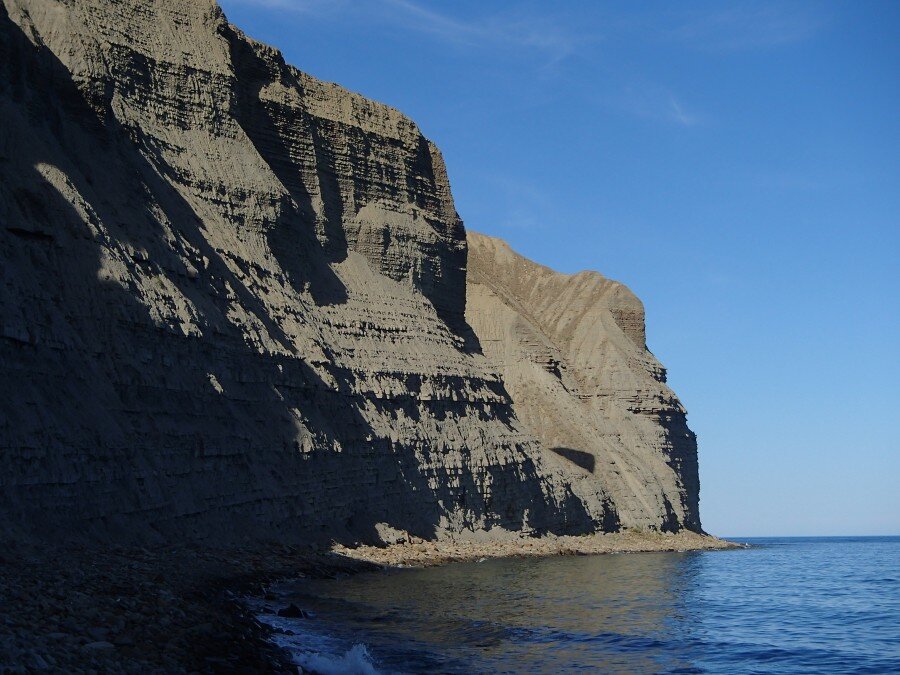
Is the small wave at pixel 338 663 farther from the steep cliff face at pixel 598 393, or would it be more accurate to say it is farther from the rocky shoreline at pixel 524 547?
the steep cliff face at pixel 598 393

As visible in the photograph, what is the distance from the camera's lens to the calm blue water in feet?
56.0

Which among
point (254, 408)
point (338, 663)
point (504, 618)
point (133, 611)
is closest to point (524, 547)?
point (254, 408)

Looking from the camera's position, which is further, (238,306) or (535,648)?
(238,306)

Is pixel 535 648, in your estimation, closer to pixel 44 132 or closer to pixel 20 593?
pixel 20 593

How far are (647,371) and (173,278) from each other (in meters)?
54.2

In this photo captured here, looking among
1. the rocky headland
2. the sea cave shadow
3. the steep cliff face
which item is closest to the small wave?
the rocky headland

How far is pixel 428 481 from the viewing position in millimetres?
41750

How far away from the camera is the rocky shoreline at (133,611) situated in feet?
34.6

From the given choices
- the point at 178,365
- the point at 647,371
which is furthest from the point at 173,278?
the point at 647,371

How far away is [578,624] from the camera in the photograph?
2202 centimetres

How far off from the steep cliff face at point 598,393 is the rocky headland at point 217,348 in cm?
112

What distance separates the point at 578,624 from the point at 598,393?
5413 centimetres

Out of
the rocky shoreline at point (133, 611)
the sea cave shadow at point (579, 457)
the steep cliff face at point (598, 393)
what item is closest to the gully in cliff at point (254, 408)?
the rocky shoreline at point (133, 611)

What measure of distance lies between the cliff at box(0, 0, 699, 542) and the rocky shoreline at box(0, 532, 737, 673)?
77.5 inches
